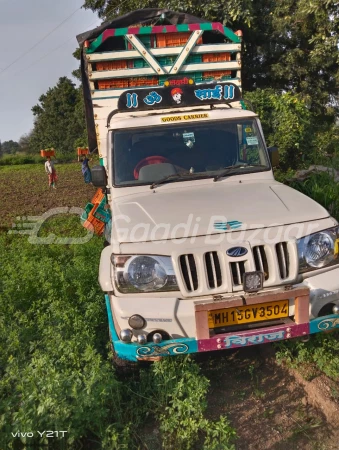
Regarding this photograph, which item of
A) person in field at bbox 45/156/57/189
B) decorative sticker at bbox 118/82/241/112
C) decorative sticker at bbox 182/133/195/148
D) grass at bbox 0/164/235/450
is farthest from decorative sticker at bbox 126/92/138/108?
person in field at bbox 45/156/57/189

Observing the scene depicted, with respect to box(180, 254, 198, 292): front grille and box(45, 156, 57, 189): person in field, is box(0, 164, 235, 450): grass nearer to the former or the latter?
box(180, 254, 198, 292): front grille

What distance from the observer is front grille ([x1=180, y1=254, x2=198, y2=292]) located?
2925mm

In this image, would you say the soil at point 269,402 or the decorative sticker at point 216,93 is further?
the decorative sticker at point 216,93

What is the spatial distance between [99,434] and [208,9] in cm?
1034

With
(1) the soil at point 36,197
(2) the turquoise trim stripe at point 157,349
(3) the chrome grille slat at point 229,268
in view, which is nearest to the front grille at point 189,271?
(3) the chrome grille slat at point 229,268

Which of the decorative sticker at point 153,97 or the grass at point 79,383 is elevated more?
the decorative sticker at point 153,97

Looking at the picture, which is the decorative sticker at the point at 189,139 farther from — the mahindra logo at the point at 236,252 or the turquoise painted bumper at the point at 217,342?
the turquoise painted bumper at the point at 217,342

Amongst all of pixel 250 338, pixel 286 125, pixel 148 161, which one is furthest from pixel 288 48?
pixel 250 338

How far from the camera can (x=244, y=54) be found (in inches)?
542

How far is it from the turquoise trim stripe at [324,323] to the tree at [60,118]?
38188mm

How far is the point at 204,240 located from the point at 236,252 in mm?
234

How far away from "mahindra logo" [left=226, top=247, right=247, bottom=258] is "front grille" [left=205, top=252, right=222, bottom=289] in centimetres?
9

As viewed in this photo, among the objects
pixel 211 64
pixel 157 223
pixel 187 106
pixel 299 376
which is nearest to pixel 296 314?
pixel 299 376

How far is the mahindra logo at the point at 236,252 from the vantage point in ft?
9.61
